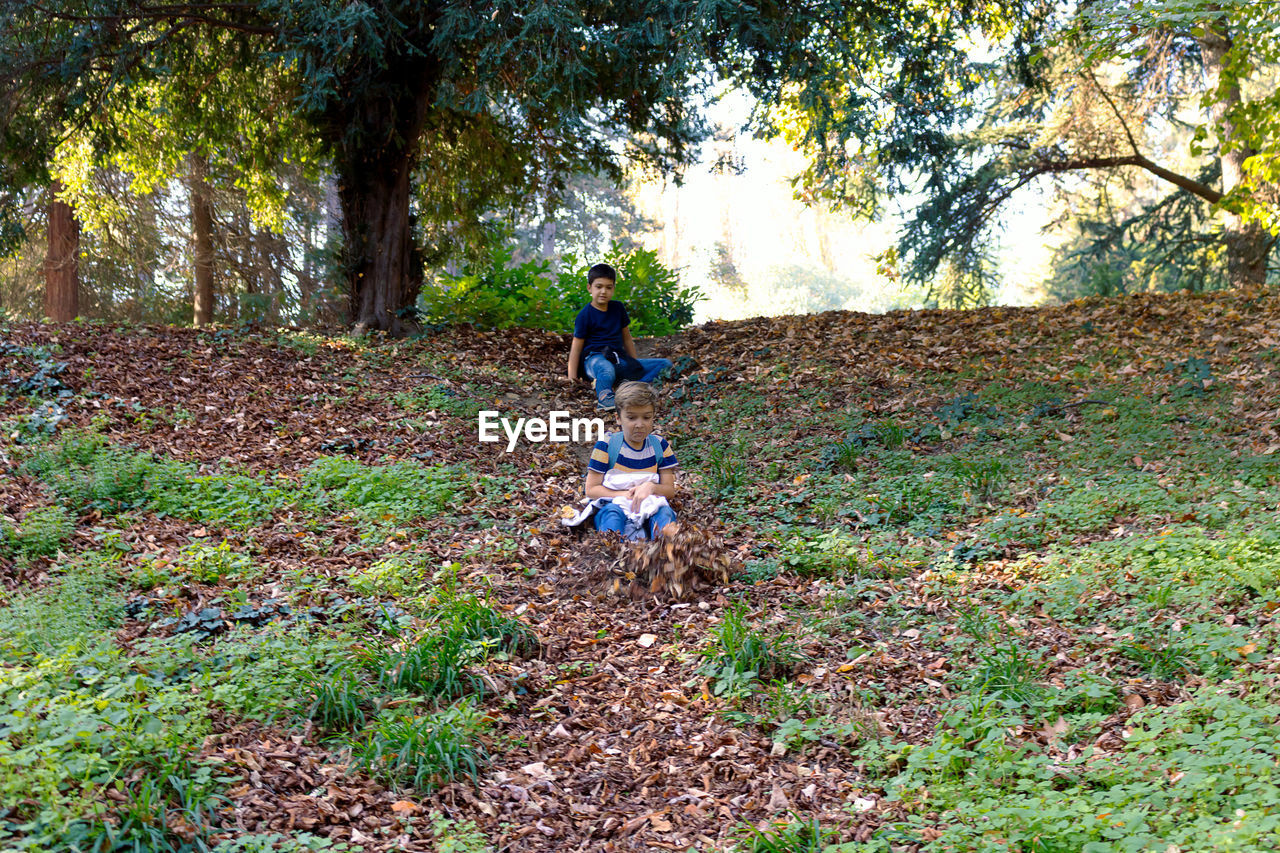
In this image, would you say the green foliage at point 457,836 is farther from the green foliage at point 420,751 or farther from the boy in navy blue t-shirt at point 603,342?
the boy in navy blue t-shirt at point 603,342

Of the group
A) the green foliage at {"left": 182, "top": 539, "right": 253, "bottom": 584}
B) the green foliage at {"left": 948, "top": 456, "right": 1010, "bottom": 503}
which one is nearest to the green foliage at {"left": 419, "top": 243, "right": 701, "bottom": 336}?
the green foliage at {"left": 948, "top": 456, "right": 1010, "bottom": 503}

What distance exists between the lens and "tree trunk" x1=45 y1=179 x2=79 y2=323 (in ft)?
45.6

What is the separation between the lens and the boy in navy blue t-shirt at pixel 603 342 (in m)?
8.13

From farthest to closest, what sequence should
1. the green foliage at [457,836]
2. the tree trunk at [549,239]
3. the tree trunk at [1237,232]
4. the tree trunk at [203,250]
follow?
the tree trunk at [549,239] → the tree trunk at [203,250] → the tree trunk at [1237,232] → the green foliage at [457,836]

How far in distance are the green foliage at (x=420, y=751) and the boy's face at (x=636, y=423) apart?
2271mm

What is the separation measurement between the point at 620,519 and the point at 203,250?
40.9ft

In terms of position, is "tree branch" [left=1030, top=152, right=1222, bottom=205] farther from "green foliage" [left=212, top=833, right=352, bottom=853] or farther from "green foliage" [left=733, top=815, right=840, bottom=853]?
"green foliage" [left=212, top=833, right=352, bottom=853]

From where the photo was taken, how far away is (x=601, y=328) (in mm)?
8336

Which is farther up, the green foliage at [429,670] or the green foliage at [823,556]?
the green foliage at [823,556]

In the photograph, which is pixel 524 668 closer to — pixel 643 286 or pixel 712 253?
pixel 643 286

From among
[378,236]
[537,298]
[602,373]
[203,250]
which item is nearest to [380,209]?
[378,236]

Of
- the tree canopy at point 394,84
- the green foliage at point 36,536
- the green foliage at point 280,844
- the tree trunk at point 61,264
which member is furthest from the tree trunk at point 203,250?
the green foliage at point 280,844

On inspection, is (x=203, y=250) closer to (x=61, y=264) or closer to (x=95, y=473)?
(x=61, y=264)

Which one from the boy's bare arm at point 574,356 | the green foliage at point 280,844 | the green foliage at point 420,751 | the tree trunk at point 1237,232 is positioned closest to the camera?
the green foliage at point 280,844
